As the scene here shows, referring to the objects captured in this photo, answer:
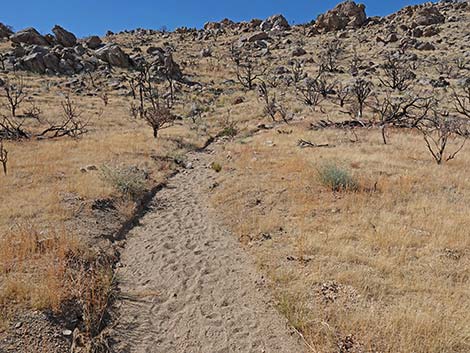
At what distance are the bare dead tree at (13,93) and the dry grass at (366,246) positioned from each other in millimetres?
18094

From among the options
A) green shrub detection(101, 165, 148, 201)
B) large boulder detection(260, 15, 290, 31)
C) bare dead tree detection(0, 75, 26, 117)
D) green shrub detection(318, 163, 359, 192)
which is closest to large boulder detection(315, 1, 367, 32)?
large boulder detection(260, 15, 290, 31)

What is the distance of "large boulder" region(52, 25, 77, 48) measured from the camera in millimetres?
48125

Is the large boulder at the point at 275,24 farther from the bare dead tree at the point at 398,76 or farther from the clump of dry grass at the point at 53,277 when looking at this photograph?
the clump of dry grass at the point at 53,277

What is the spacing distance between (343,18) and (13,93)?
60.9m

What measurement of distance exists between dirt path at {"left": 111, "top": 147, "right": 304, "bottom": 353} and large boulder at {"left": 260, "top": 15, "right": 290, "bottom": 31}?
236 feet

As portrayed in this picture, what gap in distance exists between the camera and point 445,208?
7.92 m

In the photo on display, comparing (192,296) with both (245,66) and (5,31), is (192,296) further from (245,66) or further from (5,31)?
(5,31)

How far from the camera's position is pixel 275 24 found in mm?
73375

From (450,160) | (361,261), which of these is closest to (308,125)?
(450,160)

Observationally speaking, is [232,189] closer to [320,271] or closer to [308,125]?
[320,271]

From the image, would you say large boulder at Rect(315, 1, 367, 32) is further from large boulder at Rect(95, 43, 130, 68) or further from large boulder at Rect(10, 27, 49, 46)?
large boulder at Rect(10, 27, 49, 46)

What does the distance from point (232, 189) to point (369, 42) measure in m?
53.5

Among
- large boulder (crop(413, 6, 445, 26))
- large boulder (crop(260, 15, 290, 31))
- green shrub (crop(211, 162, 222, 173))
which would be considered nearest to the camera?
green shrub (crop(211, 162, 222, 173))

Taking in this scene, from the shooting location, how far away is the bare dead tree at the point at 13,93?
21.8m
